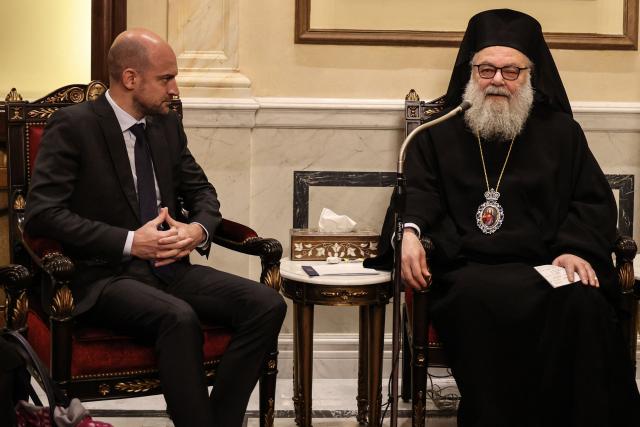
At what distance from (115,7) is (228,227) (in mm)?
1382

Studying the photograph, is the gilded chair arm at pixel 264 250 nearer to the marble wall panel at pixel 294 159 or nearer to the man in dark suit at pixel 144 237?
the man in dark suit at pixel 144 237

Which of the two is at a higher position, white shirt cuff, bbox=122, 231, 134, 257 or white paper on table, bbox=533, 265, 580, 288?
white shirt cuff, bbox=122, 231, 134, 257

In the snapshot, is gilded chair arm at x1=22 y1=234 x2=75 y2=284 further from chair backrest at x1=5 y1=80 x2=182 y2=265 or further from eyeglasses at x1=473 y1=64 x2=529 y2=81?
eyeglasses at x1=473 y1=64 x2=529 y2=81

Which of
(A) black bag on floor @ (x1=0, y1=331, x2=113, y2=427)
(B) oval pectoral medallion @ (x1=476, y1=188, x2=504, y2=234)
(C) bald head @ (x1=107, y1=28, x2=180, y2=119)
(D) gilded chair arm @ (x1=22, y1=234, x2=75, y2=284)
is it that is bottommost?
(A) black bag on floor @ (x1=0, y1=331, x2=113, y2=427)

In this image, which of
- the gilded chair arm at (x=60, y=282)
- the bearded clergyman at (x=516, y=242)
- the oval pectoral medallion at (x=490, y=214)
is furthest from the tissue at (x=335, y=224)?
the gilded chair arm at (x=60, y=282)

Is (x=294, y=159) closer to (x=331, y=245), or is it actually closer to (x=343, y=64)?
(x=343, y=64)

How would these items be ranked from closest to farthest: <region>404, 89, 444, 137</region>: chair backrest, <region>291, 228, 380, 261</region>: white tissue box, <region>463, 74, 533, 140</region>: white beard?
<region>463, 74, 533, 140</region>: white beard < <region>291, 228, 380, 261</region>: white tissue box < <region>404, 89, 444, 137</region>: chair backrest

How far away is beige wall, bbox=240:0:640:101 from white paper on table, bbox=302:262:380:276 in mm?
949

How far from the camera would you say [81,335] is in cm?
329

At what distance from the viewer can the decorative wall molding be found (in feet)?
15.0

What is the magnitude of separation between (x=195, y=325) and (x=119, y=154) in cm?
72

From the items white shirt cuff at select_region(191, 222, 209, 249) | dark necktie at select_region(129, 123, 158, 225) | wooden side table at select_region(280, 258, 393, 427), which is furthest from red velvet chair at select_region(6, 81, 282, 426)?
dark necktie at select_region(129, 123, 158, 225)

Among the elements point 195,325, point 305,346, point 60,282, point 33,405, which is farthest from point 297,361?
point 33,405

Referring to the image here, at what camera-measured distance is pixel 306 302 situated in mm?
3877
